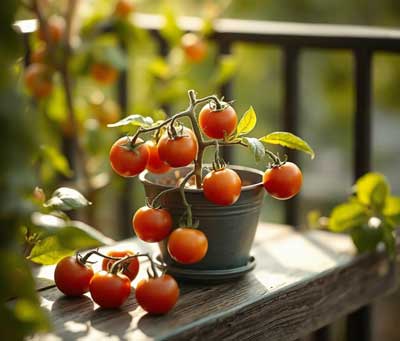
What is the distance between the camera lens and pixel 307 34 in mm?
2307

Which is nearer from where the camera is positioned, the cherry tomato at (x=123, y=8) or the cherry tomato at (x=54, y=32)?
the cherry tomato at (x=54, y=32)

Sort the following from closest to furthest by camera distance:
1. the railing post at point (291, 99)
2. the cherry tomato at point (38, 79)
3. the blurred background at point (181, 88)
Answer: the railing post at point (291, 99) → the cherry tomato at point (38, 79) → the blurred background at point (181, 88)

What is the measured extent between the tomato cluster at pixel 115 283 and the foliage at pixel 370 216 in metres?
0.51

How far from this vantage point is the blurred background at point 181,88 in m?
2.57

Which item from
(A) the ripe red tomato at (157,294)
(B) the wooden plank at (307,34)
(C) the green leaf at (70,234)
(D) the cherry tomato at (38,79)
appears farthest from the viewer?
(D) the cherry tomato at (38,79)

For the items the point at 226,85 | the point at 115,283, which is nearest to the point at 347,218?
the point at 115,283

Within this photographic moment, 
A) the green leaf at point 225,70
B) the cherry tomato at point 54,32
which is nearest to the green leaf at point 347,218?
the green leaf at point 225,70

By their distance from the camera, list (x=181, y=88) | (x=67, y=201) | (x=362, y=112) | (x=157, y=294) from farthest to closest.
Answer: (x=181, y=88) < (x=362, y=112) < (x=67, y=201) < (x=157, y=294)

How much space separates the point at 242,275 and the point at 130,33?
124 cm

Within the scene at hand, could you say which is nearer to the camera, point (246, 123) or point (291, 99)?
point (246, 123)

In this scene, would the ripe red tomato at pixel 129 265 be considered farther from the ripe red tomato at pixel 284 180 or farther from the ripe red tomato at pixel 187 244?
the ripe red tomato at pixel 284 180

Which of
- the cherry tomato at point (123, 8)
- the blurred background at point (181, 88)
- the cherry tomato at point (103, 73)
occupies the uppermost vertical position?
the cherry tomato at point (123, 8)

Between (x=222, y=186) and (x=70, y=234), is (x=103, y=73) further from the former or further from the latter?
(x=70, y=234)

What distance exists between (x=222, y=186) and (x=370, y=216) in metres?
0.54
